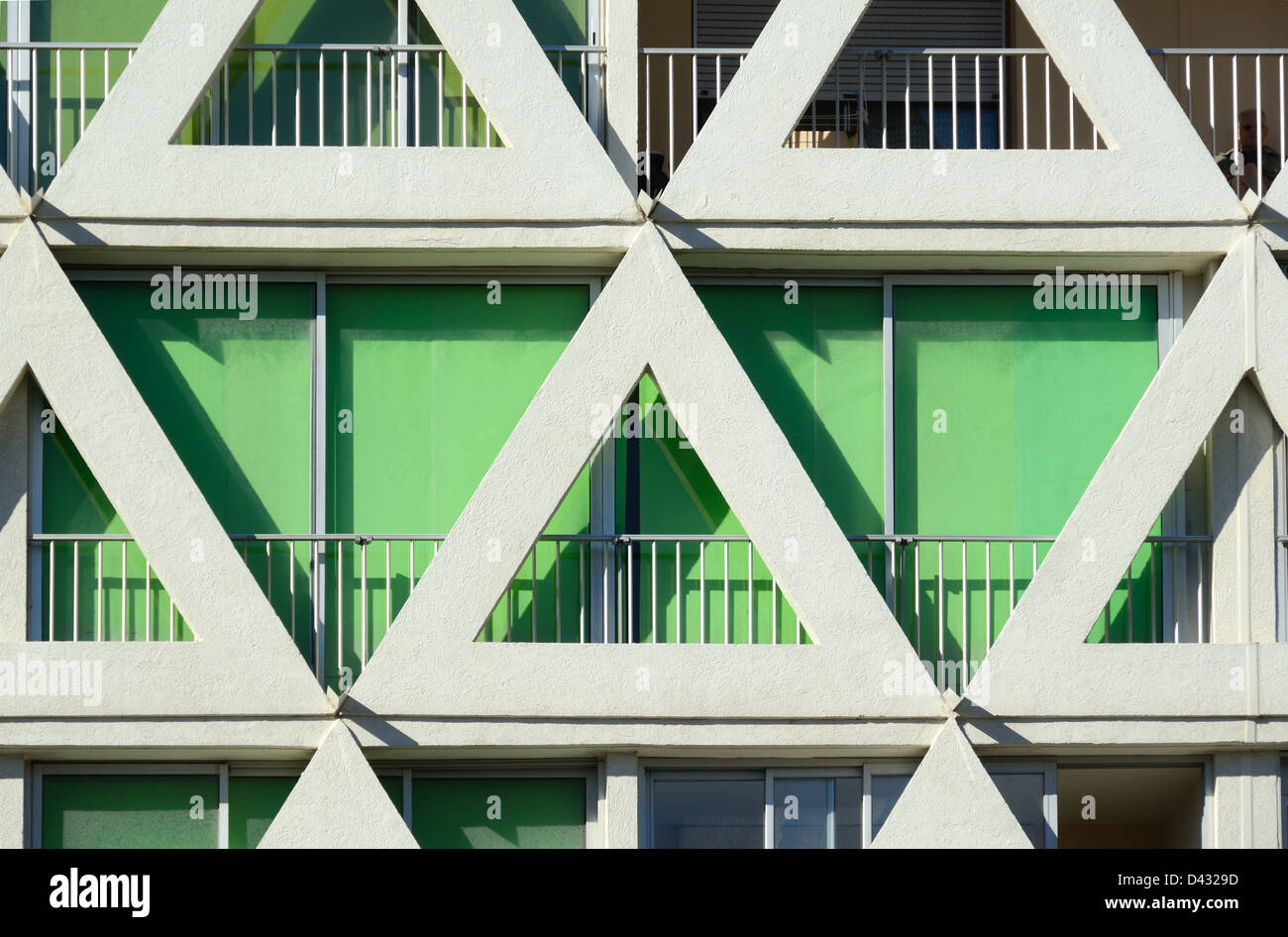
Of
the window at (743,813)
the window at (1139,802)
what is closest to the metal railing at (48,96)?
the window at (743,813)

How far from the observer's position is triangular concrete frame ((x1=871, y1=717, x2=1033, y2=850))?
1166 centimetres

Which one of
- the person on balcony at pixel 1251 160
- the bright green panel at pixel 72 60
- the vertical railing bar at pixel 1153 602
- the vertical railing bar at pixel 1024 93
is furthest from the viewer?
the person on balcony at pixel 1251 160

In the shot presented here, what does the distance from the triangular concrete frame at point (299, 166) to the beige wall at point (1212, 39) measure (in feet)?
16.0

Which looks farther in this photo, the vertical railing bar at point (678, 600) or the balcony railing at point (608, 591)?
the vertical railing bar at point (678, 600)

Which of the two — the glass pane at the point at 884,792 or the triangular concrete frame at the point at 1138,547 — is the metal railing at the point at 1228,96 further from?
the glass pane at the point at 884,792

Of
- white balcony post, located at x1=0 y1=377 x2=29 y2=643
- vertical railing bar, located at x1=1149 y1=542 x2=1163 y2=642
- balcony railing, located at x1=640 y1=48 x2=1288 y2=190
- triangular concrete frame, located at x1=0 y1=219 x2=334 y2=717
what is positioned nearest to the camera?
triangular concrete frame, located at x1=0 y1=219 x2=334 y2=717

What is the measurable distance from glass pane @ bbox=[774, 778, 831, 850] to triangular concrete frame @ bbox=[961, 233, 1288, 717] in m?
1.34

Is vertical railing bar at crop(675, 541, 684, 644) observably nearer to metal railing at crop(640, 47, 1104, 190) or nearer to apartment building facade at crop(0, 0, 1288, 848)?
apartment building facade at crop(0, 0, 1288, 848)

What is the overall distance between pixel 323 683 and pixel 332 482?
155 centimetres

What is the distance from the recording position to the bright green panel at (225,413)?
40.2 ft

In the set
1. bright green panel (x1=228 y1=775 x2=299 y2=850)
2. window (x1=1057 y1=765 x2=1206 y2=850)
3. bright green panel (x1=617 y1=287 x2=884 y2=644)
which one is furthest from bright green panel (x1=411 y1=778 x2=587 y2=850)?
window (x1=1057 y1=765 x2=1206 y2=850)

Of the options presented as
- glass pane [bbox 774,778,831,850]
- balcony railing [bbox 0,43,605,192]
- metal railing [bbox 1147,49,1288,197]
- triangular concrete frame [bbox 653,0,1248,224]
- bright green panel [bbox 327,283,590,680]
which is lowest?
glass pane [bbox 774,778,831,850]

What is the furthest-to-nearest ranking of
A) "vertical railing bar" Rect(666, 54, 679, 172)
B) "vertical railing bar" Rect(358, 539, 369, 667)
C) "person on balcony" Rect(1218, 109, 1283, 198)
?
"person on balcony" Rect(1218, 109, 1283, 198) < "vertical railing bar" Rect(666, 54, 679, 172) < "vertical railing bar" Rect(358, 539, 369, 667)
